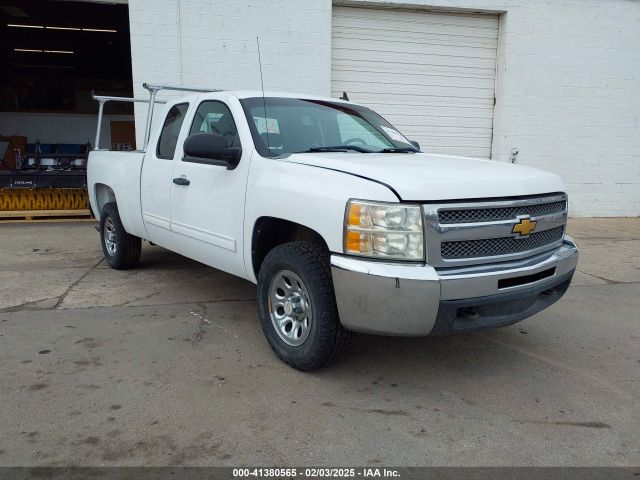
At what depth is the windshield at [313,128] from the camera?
13.0ft

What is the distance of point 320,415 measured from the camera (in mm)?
2975

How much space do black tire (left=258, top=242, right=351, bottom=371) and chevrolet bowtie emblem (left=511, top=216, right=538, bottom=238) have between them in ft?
3.76

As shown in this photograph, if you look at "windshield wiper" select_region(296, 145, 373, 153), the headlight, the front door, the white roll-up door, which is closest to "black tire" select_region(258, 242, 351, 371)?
the headlight

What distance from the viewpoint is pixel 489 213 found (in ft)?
10.2

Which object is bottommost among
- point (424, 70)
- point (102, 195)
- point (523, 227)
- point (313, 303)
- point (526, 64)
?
point (313, 303)

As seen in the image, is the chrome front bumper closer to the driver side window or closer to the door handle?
the driver side window

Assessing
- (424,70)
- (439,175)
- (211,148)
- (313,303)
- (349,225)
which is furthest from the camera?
(424,70)

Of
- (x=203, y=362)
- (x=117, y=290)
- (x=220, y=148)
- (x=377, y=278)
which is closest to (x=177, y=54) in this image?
(x=117, y=290)

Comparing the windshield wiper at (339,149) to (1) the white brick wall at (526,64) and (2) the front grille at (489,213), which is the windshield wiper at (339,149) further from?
(1) the white brick wall at (526,64)

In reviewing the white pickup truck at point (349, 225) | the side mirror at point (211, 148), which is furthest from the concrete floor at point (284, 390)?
the side mirror at point (211, 148)

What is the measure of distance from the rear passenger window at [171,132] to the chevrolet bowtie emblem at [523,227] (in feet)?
9.95

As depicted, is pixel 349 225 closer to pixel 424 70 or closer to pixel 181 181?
pixel 181 181

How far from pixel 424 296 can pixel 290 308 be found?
101 cm

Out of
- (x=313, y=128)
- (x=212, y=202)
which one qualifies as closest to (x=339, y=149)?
(x=313, y=128)
